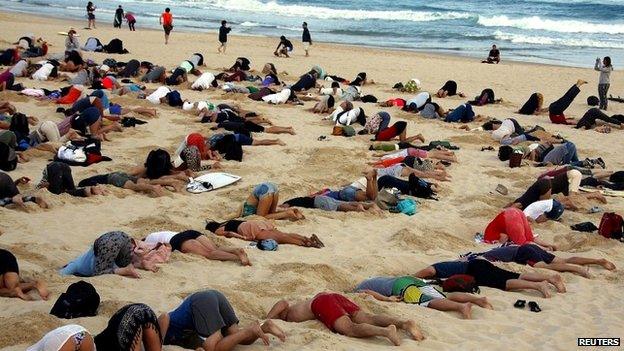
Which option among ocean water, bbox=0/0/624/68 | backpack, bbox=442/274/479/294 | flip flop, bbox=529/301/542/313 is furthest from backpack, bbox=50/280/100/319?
ocean water, bbox=0/0/624/68

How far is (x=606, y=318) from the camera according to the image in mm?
7754

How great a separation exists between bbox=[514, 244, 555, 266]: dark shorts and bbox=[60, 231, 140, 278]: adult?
409 cm

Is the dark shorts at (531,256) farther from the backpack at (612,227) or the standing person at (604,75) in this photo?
the standing person at (604,75)

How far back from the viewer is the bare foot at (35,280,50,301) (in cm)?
744

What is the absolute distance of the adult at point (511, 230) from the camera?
9914 millimetres

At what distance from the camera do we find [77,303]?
22.8 ft

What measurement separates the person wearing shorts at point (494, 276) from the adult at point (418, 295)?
526mm

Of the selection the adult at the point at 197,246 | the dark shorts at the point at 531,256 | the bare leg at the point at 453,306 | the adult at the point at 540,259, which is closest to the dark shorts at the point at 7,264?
the adult at the point at 197,246

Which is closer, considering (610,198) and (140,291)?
(140,291)

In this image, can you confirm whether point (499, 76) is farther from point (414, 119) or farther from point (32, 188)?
point (32, 188)

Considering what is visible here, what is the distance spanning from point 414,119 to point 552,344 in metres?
11.9

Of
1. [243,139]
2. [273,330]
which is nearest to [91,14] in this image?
[243,139]

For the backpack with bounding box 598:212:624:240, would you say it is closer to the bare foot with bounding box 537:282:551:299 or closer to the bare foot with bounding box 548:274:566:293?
the bare foot with bounding box 548:274:566:293

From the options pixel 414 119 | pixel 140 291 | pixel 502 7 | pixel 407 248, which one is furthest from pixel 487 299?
pixel 502 7
